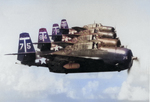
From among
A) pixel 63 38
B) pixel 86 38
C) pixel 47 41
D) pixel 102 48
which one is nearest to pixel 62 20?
pixel 63 38

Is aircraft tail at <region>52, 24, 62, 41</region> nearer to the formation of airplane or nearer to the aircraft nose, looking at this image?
the formation of airplane

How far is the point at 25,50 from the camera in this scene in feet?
208

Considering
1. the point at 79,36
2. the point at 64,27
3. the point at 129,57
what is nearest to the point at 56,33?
the point at 64,27

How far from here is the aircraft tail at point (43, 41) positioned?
62938mm

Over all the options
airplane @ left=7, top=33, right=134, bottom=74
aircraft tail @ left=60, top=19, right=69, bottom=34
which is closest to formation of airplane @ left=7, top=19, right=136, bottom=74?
airplane @ left=7, top=33, right=134, bottom=74

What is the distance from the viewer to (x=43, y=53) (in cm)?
6166

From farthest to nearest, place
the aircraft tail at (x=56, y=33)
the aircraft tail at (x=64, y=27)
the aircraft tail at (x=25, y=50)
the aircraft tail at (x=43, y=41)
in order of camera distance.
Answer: the aircraft tail at (x=64, y=27) < the aircraft tail at (x=56, y=33) < the aircraft tail at (x=43, y=41) < the aircraft tail at (x=25, y=50)

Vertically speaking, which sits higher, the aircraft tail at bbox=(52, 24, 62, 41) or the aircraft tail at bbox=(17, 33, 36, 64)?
the aircraft tail at bbox=(52, 24, 62, 41)

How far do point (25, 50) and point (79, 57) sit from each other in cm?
1194

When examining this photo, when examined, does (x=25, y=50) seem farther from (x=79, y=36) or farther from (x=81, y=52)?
(x=81, y=52)

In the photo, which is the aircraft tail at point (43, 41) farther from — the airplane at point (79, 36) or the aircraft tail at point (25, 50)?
the airplane at point (79, 36)

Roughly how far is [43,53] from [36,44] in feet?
13.3

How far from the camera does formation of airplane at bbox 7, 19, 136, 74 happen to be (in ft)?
180

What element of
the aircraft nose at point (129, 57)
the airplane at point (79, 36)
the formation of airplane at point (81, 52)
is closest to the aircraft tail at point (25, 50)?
the formation of airplane at point (81, 52)
